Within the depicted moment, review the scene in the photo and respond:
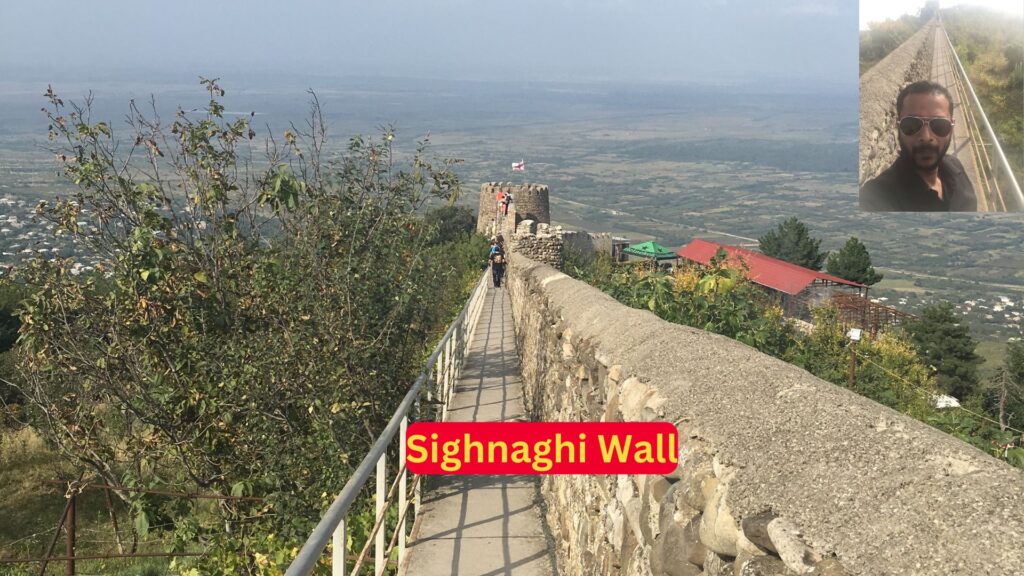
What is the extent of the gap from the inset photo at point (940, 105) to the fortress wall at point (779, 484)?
22.3m

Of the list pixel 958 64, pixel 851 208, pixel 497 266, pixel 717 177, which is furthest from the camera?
pixel 717 177

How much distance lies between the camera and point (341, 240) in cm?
706

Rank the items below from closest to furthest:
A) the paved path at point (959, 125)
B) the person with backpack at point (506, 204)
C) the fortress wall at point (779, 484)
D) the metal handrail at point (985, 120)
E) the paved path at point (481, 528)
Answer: the fortress wall at point (779, 484), the paved path at point (481, 528), the paved path at point (959, 125), the metal handrail at point (985, 120), the person with backpack at point (506, 204)

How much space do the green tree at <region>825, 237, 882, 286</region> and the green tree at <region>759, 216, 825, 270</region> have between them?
4.52 m

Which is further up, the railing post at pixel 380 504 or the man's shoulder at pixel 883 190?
the man's shoulder at pixel 883 190

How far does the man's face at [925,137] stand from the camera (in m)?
24.8

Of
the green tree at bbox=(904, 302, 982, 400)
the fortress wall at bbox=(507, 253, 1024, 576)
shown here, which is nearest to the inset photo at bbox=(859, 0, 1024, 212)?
the green tree at bbox=(904, 302, 982, 400)

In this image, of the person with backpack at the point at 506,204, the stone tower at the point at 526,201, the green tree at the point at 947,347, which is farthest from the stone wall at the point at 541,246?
the stone tower at the point at 526,201

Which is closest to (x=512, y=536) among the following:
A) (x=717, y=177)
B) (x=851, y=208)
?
(x=851, y=208)

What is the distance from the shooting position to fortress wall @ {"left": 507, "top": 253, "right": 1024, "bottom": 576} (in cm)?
182

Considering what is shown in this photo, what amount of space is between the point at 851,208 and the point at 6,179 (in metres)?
122

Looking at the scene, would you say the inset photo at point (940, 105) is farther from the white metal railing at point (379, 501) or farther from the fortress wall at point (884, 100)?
the white metal railing at point (379, 501)

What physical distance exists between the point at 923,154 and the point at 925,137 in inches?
28.0

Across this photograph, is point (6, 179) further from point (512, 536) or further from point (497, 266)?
point (512, 536)
